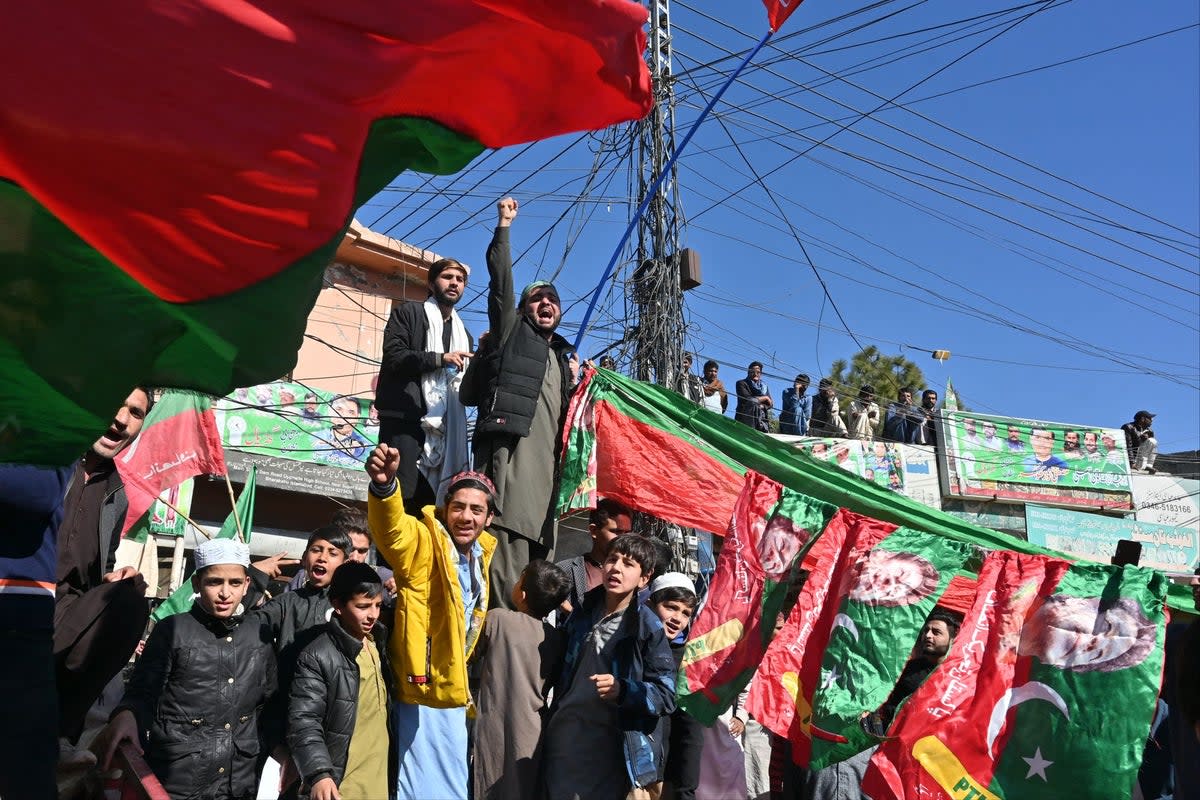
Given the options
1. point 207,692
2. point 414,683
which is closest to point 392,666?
point 414,683

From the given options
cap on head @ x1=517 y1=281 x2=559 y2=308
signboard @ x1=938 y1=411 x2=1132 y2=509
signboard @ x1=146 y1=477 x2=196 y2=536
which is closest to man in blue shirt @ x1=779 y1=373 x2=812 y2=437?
signboard @ x1=938 y1=411 x2=1132 y2=509

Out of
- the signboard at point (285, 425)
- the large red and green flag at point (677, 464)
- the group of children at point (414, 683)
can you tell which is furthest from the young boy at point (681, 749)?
the signboard at point (285, 425)

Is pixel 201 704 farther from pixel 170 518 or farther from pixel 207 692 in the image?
pixel 170 518

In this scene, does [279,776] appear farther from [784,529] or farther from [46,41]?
[46,41]

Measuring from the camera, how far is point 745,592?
16.1 ft

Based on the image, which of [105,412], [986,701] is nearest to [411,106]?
[105,412]

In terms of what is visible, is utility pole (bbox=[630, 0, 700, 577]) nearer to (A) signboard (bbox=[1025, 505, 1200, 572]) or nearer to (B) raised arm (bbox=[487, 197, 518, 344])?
(B) raised arm (bbox=[487, 197, 518, 344])

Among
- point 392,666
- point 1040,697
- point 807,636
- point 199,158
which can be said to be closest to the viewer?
point 199,158

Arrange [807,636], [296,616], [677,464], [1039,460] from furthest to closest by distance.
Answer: [1039,460] → [677,464] → [807,636] → [296,616]

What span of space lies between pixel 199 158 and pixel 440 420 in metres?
3.24

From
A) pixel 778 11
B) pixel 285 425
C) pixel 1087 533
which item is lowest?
pixel 1087 533

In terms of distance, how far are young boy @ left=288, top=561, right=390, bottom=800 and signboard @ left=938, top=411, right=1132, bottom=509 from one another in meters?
18.4

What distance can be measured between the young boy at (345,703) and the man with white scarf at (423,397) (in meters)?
1.26

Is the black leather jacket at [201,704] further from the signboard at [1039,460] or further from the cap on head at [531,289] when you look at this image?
the signboard at [1039,460]
